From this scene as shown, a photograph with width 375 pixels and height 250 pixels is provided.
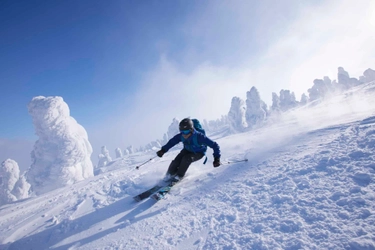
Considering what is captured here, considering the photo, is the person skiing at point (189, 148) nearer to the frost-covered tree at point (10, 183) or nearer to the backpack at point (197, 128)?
the backpack at point (197, 128)

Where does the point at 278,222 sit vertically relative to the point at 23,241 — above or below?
below

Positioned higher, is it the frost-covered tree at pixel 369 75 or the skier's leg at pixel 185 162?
the frost-covered tree at pixel 369 75

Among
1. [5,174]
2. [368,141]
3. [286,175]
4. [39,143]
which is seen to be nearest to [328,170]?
[286,175]

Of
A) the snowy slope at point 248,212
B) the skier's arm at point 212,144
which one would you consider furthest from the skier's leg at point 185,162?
the skier's arm at point 212,144

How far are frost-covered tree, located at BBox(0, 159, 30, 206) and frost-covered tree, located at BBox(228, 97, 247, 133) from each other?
201 ft

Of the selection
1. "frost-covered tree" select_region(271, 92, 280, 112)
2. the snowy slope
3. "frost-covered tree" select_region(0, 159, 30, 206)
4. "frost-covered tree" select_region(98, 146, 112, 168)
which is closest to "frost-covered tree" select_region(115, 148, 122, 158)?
"frost-covered tree" select_region(98, 146, 112, 168)

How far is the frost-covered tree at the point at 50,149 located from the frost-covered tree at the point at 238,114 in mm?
52011

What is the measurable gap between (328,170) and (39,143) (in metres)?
32.1

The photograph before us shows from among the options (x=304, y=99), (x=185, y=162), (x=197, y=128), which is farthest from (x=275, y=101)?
(x=185, y=162)

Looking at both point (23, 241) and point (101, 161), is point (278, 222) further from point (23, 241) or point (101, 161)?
point (101, 161)

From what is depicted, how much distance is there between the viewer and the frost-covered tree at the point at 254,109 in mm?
60094

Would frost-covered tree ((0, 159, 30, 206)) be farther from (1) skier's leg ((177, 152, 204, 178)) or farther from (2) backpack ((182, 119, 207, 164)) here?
(2) backpack ((182, 119, 207, 164))

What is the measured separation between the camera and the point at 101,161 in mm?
80625

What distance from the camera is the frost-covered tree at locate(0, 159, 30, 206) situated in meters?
31.0
